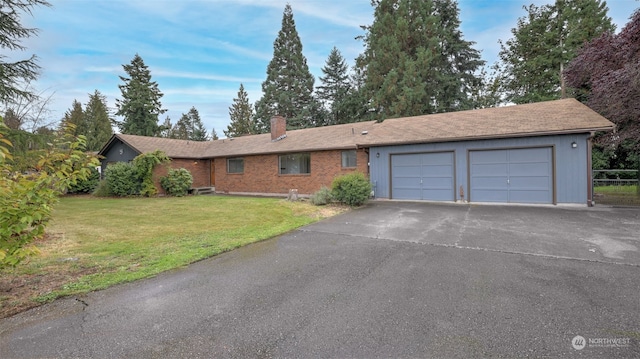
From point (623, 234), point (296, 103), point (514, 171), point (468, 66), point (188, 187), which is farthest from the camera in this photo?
point (296, 103)

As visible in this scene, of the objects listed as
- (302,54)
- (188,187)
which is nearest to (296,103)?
(302,54)

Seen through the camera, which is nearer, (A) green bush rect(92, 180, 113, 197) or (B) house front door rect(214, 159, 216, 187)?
(A) green bush rect(92, 180, 113, 197)

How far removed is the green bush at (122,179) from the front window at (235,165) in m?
5.32

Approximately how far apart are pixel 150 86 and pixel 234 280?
41961 mm

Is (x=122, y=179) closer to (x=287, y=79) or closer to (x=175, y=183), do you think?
(x=175, y=183)

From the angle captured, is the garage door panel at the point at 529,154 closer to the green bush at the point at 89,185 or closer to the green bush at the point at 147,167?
the green bush at the point at 147,167


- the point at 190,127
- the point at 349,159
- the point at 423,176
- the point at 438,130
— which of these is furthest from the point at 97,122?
the point at 438,130

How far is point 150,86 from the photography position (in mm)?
37656

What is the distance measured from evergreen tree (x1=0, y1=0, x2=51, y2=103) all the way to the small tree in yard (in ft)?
34.2

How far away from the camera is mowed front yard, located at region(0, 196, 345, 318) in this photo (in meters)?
4.00

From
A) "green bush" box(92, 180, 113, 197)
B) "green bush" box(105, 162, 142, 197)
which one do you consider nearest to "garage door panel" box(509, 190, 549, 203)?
"green bush" box(105, 162, 142, 197)

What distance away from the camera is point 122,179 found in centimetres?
1684

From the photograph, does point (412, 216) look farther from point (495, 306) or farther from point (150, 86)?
point (150, 86)

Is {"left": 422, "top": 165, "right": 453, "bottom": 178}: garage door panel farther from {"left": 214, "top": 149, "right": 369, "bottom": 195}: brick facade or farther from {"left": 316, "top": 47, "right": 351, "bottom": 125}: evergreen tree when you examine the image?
{"left": 316, "top": 47, "right": 351, "bottom": 125}: evergreen tree
